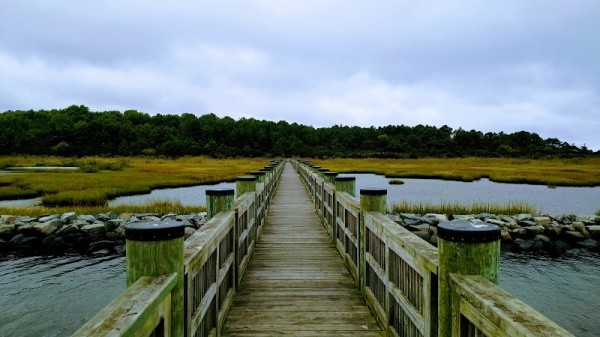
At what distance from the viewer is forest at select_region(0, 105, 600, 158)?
3693 inches

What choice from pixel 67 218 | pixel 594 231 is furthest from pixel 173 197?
pixel 594 231

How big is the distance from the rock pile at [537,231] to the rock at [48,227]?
1355cm

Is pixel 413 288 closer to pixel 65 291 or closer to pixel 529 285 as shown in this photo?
pixel 529 285

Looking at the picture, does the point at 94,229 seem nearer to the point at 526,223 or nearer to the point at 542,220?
the point at 526,223

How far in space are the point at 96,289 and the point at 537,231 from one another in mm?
15780

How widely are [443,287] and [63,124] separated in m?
119

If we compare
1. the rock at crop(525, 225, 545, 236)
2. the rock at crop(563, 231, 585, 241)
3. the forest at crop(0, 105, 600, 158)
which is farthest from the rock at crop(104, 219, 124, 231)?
the forest at crop(0, 105, 600, 158)

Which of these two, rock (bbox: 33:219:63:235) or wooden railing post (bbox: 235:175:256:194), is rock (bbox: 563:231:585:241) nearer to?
wooden railing post (bbox: 235:175:256:194)

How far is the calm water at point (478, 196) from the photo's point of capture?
23078mm

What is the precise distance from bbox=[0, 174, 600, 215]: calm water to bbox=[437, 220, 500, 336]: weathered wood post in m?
19.0

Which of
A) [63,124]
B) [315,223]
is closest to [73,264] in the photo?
[315,223]

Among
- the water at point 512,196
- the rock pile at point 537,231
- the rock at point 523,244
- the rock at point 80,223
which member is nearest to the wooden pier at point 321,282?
the rock pile at point 537,231

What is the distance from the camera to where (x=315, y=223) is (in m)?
11.3

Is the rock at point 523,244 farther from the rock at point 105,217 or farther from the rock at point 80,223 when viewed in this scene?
the rock at point 80,223
